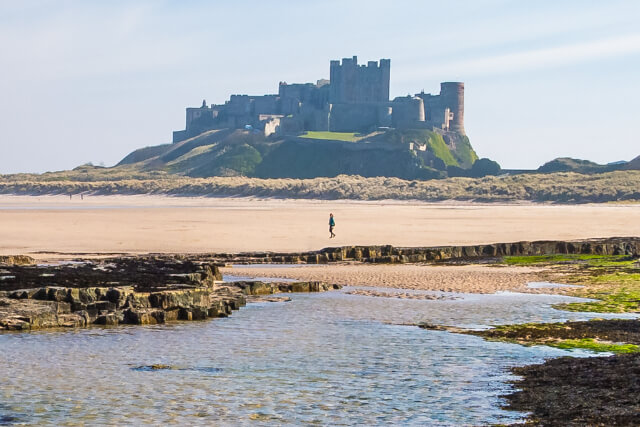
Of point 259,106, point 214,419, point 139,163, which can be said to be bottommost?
point 214,419

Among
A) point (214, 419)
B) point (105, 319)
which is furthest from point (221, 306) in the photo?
point (214, 419)

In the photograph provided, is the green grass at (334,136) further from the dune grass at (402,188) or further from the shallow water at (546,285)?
the shallow water at (546,285)

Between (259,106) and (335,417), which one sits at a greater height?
(259,106)

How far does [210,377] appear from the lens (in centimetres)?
1211

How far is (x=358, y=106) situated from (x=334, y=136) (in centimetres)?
906

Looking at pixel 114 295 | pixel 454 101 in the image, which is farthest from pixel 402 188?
pixel 114 295

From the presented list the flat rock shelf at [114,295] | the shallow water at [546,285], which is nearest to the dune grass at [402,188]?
the shallow water at [546,285]

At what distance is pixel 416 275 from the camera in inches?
982

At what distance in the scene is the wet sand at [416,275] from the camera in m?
22.7

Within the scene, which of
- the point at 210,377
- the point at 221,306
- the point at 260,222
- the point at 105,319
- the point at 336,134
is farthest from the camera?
the point at 336,134

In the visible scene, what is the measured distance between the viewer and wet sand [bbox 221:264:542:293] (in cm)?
2268

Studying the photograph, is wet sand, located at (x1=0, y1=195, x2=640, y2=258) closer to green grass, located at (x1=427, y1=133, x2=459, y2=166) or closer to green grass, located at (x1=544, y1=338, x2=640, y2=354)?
green grass, located at (x1=544, y1=338, x2=640, y2=354)

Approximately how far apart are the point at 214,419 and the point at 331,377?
2574 millimetres

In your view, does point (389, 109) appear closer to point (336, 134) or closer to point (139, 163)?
point (336, 134)
